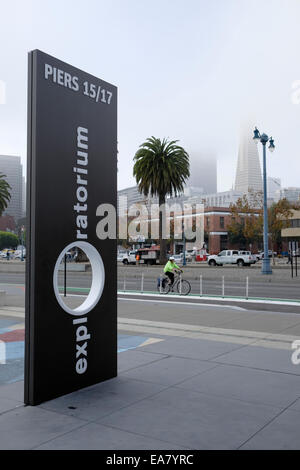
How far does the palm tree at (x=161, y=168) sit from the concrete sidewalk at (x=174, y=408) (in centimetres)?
3942

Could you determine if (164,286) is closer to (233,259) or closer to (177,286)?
(177,286)

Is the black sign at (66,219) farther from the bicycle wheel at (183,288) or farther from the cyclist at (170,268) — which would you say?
the bicycle wheel at (183,288)

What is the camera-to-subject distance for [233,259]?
1891 inches

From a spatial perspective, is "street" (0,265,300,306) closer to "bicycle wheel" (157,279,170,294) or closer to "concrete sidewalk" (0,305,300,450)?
"bicycle wheel" (157,279,170,294)

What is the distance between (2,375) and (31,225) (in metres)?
2.68

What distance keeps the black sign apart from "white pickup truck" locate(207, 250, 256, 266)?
42425mm

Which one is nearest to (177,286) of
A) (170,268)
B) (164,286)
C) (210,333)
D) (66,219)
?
(164,286)

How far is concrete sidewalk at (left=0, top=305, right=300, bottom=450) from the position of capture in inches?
157

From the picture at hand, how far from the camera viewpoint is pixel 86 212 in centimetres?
564

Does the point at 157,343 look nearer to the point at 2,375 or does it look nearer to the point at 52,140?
the point at 2,375

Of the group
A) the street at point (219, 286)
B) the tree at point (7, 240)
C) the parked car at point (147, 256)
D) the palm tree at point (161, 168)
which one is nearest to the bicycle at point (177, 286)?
the street at point (219, 286)

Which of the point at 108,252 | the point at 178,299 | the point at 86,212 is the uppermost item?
the point at 86,212

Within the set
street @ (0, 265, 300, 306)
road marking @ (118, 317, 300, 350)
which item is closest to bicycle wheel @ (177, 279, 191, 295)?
street @ (0, 265, 300, 306)
